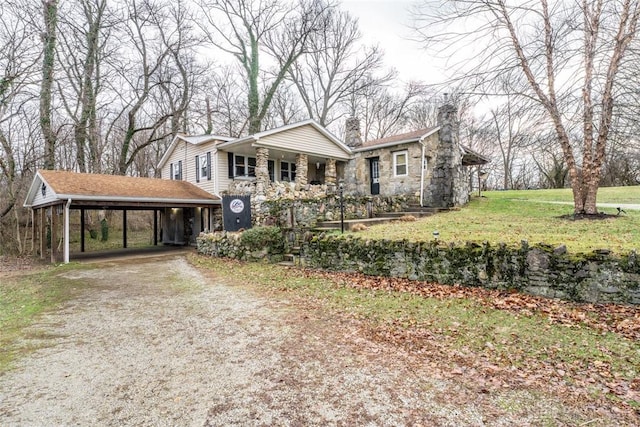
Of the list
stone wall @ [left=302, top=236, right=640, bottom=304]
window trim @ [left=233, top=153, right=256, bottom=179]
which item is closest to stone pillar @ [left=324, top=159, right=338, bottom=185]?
window trim @ [left=233, top=153, right=256, bottom=179]

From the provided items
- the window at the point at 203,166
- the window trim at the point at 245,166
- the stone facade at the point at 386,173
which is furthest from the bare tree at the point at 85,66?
the stone facade at the point at 386,173

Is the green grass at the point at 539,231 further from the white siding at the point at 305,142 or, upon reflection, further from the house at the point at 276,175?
the white siding at the point at 305,142

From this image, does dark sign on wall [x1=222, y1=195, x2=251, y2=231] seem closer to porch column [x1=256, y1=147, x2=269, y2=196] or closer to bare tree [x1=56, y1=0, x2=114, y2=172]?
porch column [x1=256, y1=147, x2=269, y2=196]

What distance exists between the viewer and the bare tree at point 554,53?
7777 mm

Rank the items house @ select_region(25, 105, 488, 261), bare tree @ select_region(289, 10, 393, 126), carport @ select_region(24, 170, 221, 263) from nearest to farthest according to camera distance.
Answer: carport @ select_region(24, 170, 221, 263)
house @ select_region(25, 105, 488, 261)
bare tree @ select_region(289, 10, 393, 126)

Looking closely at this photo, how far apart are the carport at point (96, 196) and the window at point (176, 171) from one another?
1.65 m

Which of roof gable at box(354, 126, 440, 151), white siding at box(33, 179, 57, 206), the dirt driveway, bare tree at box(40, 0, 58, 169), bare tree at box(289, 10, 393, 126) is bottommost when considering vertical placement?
the dirt driveway

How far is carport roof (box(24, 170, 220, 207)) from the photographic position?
11.4 m

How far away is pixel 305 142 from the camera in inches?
621

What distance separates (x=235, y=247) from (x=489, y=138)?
2715cm

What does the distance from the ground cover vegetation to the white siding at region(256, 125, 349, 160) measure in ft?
30.0

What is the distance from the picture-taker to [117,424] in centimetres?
250

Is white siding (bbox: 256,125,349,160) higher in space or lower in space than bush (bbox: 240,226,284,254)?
higher

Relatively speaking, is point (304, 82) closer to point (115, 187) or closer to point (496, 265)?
point (115, 187)
